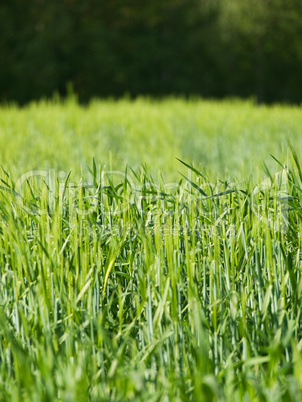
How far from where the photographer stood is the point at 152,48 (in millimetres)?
14875

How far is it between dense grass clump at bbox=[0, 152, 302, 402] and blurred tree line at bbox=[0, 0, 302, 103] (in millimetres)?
12046

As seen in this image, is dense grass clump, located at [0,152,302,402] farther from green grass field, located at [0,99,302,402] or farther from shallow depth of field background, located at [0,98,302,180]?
shallow depth of field background, located at [0,98,302,180]

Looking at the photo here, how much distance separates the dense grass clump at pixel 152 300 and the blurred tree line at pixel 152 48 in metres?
12.0

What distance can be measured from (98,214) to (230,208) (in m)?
0.38

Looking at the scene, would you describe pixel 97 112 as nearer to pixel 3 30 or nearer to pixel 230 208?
pixel 230 208

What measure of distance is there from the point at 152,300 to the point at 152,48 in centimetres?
1443

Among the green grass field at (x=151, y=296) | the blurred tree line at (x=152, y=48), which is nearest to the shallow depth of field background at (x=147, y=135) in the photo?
the green grass field at (x=151, y=296)

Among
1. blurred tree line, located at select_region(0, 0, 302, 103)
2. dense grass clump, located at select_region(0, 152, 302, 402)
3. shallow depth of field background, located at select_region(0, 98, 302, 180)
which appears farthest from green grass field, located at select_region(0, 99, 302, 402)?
blurred tree line, located at select_region(0, 0, 302, 103)

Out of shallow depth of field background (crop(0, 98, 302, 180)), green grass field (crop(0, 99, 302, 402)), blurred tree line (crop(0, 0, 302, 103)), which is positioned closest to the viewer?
green grass field (crop(0, 99, 302, 402))

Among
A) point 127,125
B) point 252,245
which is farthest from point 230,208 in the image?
point 127,125

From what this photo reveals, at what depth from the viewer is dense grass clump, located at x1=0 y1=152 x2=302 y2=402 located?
960mm

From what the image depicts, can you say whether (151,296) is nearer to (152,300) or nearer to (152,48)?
(152,300)

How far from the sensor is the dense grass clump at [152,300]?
0.96m

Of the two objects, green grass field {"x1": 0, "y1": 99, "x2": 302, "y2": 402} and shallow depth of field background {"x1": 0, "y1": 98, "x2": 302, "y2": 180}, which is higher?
shallow depth of field background {"x1": 0, "y1": 98, "x2": 302, "y2": 180}
